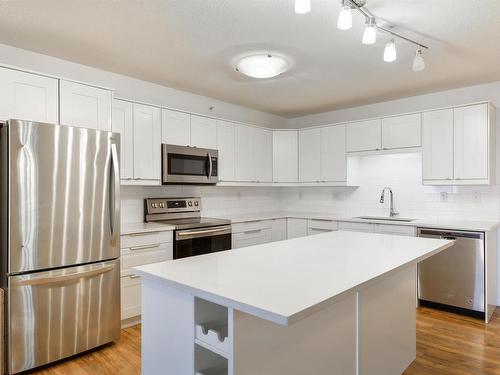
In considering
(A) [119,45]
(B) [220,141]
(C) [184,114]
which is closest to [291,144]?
(B) [220,141]

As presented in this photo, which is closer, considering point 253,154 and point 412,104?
point 412,104

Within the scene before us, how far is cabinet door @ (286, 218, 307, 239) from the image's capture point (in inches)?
187

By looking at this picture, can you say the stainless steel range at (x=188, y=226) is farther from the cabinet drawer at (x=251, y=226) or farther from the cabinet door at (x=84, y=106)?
the cabinet door at (x=84, y=106)

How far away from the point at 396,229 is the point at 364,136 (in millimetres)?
1290

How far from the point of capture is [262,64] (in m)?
3.01

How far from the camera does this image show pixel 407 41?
2.76m

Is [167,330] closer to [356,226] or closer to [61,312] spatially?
[61,312]

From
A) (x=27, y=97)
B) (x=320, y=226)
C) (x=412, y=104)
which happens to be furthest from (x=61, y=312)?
(x=412, y=104)

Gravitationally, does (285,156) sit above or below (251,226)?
above

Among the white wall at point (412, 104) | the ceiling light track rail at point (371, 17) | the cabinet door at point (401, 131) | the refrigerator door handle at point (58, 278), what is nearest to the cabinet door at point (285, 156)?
the white wall at point (412, 104)

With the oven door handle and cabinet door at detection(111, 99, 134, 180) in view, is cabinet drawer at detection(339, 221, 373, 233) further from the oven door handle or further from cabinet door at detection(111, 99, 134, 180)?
cabinet door at detection(111, 99, 134, 180)

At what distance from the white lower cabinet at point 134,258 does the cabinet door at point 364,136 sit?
8.90 feet

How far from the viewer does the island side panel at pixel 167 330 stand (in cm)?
148

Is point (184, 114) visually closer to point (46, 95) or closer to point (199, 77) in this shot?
point (199, 77)
